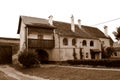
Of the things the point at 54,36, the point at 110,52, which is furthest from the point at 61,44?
the point at 110,52

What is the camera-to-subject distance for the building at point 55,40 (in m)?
34.2

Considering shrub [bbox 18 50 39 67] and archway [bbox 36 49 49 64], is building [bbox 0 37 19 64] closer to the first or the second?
archway [bbox 36 49 49 64]

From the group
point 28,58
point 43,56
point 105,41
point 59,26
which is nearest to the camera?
point 28,58

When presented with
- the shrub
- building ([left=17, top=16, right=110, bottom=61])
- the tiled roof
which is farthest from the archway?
the shrub

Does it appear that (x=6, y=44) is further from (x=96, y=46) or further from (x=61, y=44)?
(x=96, y=46)

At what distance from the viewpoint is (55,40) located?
120 ft

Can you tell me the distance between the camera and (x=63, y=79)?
1900 cm

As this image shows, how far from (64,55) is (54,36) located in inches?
171

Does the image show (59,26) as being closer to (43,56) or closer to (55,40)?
(55,40)

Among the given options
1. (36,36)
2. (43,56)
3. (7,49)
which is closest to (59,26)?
(36,36)

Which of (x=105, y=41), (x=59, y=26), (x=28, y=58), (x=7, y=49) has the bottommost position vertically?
(x=28, y=58)

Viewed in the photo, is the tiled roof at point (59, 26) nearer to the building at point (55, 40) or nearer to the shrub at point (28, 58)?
the building at point (55, 40)

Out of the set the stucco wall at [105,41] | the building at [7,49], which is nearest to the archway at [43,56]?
the building at [7,49]

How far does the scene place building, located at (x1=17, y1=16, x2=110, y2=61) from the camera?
1346 inches
